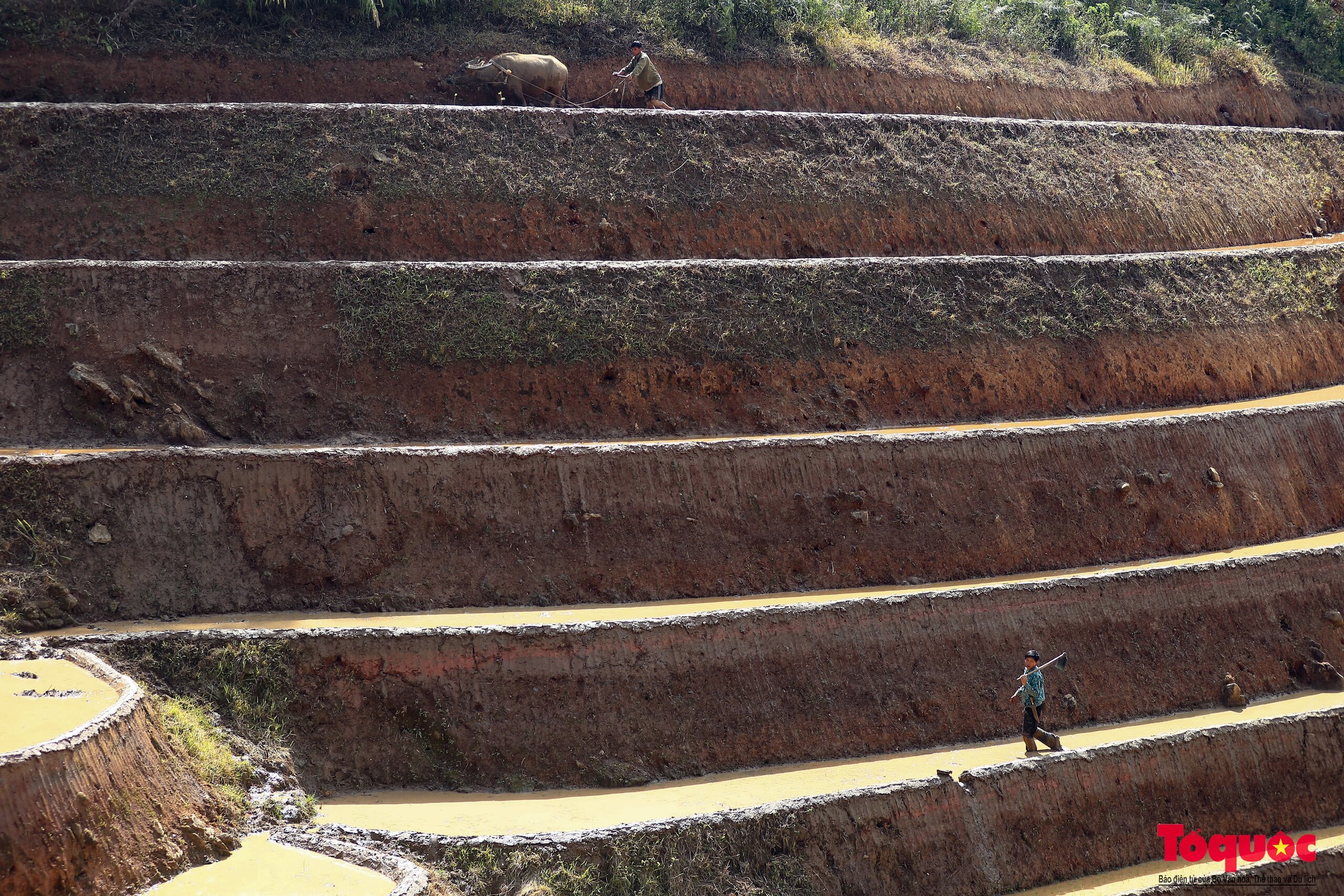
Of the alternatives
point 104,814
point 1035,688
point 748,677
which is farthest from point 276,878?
point 1035,688

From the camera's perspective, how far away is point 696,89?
24.1 m

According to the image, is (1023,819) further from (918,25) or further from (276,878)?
(918,25)

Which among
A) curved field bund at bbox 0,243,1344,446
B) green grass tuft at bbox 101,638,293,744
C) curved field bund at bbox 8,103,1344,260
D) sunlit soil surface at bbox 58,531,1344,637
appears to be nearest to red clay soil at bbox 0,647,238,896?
green grass tuft at bbox 101,638,293,744

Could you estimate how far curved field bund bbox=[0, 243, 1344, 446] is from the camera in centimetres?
1609

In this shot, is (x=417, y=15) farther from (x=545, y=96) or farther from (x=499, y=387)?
(x=499, y=387)

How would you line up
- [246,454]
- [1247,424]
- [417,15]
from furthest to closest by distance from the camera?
[417,15]
[1247,424]
[246,454]

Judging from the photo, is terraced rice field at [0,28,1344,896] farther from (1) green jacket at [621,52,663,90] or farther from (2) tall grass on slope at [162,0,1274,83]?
(2) tall grass on slope at [162,0,1274,83]

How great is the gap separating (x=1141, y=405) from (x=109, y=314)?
618 inches

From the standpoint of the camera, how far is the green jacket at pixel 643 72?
2258cm

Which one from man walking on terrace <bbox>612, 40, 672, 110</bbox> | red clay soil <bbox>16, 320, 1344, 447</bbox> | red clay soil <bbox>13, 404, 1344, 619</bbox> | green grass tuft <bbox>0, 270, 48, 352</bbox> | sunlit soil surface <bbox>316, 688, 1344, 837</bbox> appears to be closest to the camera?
sunlit soil surface <bbox>316, 688, 1344, 837</bbox>

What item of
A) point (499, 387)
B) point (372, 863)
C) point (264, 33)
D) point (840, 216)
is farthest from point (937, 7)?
point (372, 863)

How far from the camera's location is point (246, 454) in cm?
1485
